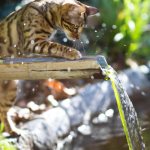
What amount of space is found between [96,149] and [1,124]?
40.2 inches

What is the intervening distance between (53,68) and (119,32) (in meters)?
4.90

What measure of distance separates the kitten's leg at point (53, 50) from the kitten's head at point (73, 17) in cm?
28

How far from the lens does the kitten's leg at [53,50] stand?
4590 millimetres

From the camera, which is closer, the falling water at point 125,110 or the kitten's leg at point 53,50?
the falling water at point 125,110

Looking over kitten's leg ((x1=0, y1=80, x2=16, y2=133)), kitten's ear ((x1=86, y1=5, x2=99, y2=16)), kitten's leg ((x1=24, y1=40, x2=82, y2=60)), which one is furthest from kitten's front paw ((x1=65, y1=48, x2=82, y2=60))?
kitten's leg ((x1=0, y1=80, x2=16, y2=133))

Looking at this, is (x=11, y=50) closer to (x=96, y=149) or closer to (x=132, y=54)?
(x=96, y=149)

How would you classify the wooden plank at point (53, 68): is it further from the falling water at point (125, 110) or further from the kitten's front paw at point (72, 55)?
the kitten's front paw at point (72, 55)

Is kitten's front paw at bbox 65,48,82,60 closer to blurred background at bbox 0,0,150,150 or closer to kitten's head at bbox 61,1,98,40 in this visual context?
kitten's head at bbox 61,1,98,40

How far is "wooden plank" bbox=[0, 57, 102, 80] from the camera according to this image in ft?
13.8

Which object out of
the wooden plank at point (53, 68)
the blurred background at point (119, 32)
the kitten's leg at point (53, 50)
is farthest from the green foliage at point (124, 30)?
the wooden plank at point (53, 68)

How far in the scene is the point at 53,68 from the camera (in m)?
4.24

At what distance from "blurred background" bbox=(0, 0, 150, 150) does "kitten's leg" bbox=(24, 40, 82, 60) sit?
331 cm

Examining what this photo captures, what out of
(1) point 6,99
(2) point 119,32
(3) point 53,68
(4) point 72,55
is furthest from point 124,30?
(3) point 53,68

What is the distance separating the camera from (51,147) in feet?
18.6
